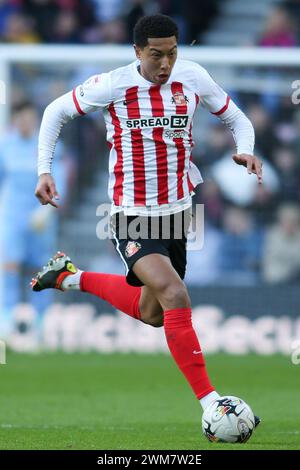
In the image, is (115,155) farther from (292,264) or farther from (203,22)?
(203,22)

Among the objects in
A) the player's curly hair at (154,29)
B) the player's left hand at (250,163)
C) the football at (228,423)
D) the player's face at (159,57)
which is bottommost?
the football at (228,423)

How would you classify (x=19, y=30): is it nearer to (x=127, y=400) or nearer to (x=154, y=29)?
(x=127, y=400)

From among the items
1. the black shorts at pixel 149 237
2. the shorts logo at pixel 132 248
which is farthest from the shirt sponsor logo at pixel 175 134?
the shorts logo at pixel 132 248

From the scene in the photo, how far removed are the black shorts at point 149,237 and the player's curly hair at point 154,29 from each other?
3.15 ft

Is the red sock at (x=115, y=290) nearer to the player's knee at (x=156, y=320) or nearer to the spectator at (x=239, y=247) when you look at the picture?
the player's knee at (x=156, y=320)

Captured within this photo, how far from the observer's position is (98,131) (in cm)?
1274

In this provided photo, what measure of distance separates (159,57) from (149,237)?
971 mm

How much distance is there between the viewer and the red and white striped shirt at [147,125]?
664 cm

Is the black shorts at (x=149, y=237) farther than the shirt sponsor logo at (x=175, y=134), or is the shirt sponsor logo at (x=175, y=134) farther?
the shirt sponsor logo at (x=175, y=134)

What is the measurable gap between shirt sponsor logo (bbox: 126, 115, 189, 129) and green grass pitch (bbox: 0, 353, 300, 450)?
66.3 inches

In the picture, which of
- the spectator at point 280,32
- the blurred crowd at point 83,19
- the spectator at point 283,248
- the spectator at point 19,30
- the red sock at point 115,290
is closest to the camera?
the red sock at point 115,290

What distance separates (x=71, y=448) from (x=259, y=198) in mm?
7043

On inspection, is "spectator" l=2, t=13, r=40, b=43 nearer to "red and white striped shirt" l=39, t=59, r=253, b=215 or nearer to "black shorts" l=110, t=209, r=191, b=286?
"red and white striped shirt" l=39, t=59, r=253, b=215
